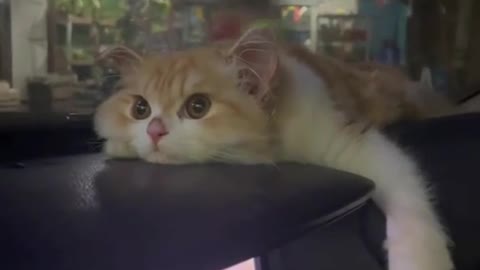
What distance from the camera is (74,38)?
1.25 meters

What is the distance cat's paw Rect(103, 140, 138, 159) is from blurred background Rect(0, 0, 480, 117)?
0.17 m

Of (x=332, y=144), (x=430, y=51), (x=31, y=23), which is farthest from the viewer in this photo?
(x=430, y=51)

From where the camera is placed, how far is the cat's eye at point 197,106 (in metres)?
0.82

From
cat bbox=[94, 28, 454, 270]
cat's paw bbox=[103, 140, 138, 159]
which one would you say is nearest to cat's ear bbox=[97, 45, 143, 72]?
cat bbox=[94, 28, 454, 270]

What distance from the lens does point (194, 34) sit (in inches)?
52.4

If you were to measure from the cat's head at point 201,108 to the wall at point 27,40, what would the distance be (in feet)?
1.19

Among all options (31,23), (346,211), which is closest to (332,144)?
(346,211)

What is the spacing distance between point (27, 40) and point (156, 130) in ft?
1.62

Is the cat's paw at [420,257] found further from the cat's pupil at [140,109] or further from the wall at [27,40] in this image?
the wall at [27,40]

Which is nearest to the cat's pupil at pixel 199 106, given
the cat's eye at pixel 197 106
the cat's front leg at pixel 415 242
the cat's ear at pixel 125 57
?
the cat's eye at pixel 197 106

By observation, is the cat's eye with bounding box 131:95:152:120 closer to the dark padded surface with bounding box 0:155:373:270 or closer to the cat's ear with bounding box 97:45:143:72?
the cat's ear with bounding box 97:45:143:72

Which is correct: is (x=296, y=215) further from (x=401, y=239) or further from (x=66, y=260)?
(x=401, y=239)

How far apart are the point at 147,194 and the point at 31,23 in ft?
2.50

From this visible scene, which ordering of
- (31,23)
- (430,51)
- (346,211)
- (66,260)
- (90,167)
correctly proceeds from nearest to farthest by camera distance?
(66,260) → (346,211) → (90,167) → (31,23) → (430,51)
